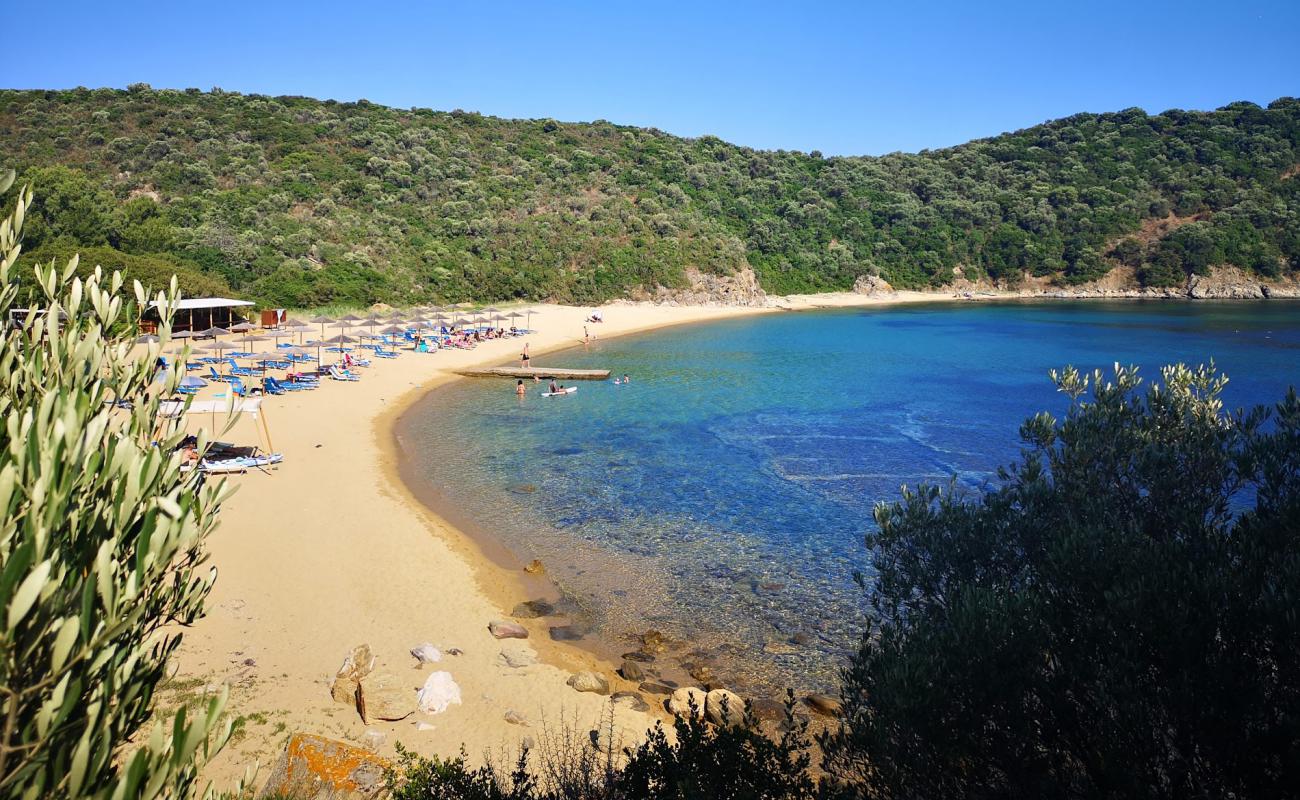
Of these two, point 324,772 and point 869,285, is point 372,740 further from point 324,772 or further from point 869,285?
point 869,285

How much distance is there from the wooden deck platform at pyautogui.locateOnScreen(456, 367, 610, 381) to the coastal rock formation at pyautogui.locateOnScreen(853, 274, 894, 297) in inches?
2642

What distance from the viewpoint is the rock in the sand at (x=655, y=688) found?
11969 millimetres

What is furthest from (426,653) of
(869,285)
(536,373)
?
(869,285)

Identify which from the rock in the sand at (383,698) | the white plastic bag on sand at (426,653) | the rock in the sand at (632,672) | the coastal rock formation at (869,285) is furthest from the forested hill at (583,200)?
the rock in the sand at (632,672)

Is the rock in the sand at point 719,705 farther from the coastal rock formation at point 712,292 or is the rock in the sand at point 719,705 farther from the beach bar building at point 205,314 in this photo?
the coastal rock formation at point 712,292

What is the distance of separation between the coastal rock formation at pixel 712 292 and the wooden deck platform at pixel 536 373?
37.3 metres

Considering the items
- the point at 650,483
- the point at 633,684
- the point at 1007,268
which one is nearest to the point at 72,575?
the point at 633,684

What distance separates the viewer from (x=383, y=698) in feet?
34.8

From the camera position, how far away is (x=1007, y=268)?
342 feet

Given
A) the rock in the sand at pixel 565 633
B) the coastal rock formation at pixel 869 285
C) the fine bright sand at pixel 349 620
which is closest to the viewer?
the fine bright sand at pixel 349 620

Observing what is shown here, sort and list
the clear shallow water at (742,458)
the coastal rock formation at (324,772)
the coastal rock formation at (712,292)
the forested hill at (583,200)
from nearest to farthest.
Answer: the coastal rock formation at (324,772), the clear shallow water at (742,458), the forested hill at (583,200), the coastal rock formation at (712,292)

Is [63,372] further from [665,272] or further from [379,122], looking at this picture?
[379,122]

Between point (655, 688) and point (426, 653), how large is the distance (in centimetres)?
390

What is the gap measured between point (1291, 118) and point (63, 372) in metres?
158
